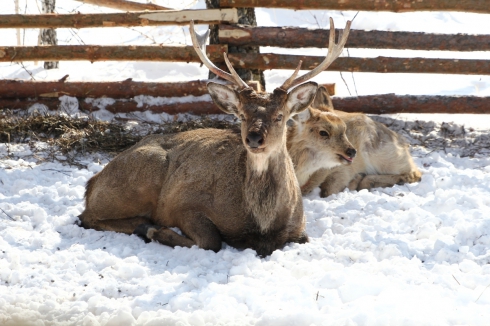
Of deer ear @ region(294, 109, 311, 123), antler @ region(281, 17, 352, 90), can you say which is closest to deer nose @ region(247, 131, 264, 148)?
antler @ region(281, 17, 352, 90)

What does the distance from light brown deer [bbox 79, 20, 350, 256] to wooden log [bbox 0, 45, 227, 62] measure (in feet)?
10.7

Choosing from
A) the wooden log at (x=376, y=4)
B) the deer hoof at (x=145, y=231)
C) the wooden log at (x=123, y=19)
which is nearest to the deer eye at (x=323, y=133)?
the wooden log at (x=376, y=4)

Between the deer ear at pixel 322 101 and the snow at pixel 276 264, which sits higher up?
the deer ear at pixel 322 101

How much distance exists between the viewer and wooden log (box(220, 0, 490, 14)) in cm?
982

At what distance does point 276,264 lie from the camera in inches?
224

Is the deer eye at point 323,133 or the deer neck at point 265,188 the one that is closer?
the deer neck at point 265,188

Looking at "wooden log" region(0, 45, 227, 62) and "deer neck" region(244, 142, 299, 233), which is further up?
"wooden log" region(0, 45, 227, 62)

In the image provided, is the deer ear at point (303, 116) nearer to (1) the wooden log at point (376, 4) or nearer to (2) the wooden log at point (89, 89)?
(2) the wooden log at point (89, 89)

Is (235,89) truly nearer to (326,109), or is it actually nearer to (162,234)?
A: (162,234)

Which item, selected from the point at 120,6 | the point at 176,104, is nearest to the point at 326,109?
the point at 176,104

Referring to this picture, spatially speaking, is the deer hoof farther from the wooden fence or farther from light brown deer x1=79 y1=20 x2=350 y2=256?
the wooden fence

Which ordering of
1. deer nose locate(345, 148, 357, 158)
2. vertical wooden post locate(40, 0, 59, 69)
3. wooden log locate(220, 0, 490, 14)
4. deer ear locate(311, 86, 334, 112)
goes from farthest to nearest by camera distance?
1. vertical wooden post locate(40, 0, 59, 69)
2. wooden log locate(220, 0, 490, 14)
3. deer ear locate(311, 86, 334, 112)
4. deer nose locate(345, 148, 357, 158)

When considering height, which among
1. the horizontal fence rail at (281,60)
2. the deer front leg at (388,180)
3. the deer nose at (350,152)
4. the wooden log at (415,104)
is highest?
the horizontal fence rail at (281,60)

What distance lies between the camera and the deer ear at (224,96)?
638cm
